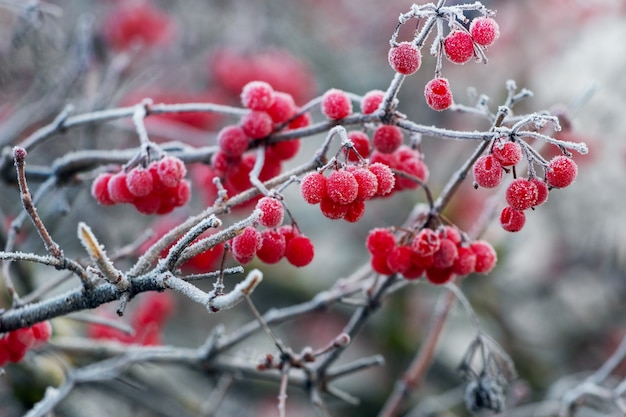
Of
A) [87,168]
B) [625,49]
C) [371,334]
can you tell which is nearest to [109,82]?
[87,168]

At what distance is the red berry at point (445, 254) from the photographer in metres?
1.18

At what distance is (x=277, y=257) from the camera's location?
1.16m

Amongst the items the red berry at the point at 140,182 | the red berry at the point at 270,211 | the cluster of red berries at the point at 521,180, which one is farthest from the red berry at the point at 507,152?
the red berry at the point at 140,182

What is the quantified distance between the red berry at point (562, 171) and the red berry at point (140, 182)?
0.65 m

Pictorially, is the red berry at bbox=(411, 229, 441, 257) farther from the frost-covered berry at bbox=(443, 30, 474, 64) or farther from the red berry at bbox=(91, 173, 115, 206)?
the red berry at bbox=(91, 173, 115, 206)

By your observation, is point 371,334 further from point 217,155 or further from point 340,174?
point 340,174

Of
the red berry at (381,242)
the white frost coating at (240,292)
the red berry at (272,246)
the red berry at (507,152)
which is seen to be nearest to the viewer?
the white frost coating at (240,292)

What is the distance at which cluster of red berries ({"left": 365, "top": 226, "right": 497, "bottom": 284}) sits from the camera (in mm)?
1184

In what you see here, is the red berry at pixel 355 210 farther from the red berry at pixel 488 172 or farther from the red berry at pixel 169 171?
the red berry at pixel 169 171

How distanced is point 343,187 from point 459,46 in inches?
10.6

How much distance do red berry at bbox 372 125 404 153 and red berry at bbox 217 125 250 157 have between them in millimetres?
251

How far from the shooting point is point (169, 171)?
1.20m

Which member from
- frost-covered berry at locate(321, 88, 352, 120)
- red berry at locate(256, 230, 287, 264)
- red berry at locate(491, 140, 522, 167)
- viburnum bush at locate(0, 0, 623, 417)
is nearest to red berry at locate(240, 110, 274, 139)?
viburnum bush at locate(0, 0, 623, 417)

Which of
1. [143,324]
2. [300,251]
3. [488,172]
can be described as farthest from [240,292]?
[143,324]
